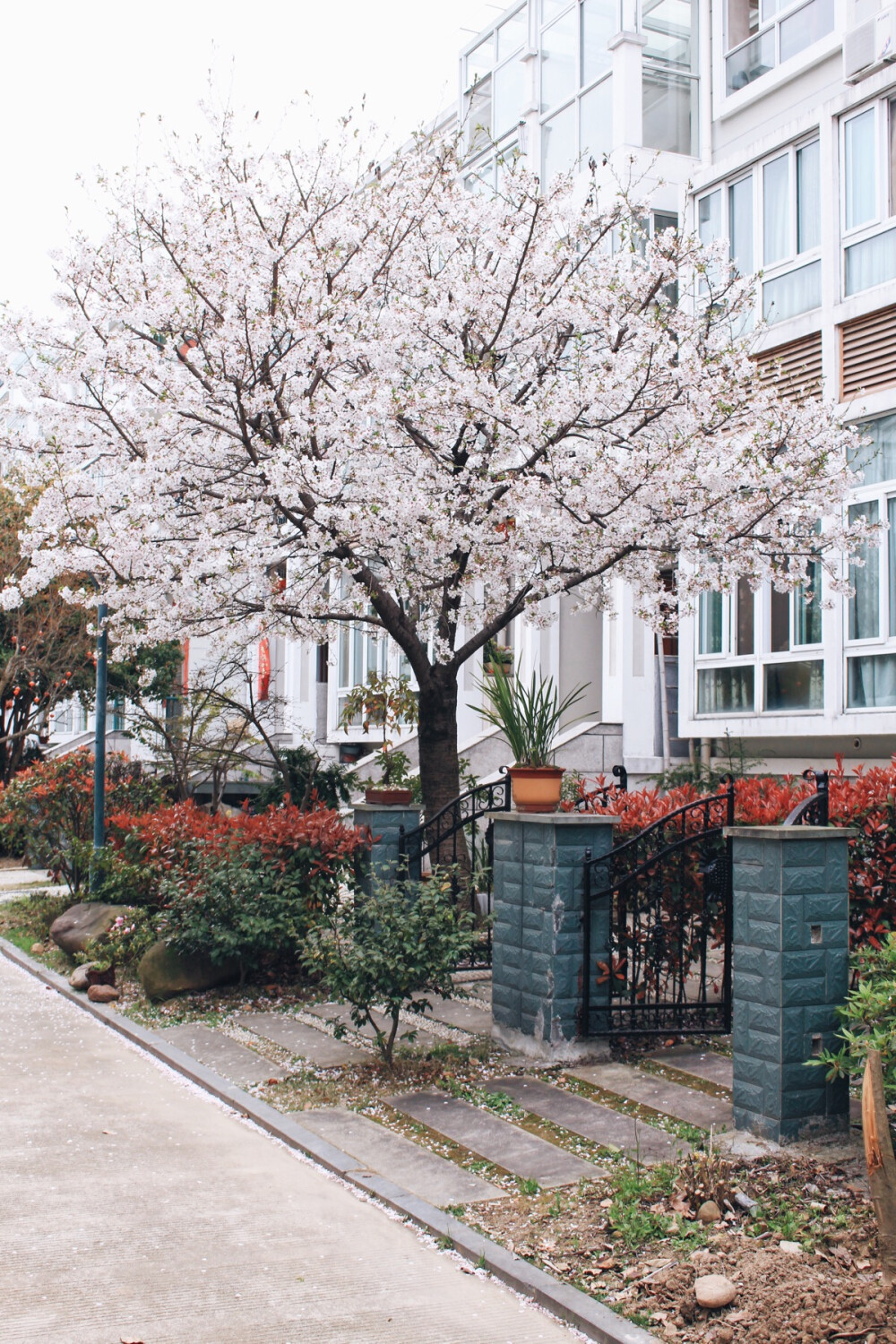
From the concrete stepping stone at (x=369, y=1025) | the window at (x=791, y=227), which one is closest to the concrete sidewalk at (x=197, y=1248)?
the concrete stepping stone at (x=369, y=1025)

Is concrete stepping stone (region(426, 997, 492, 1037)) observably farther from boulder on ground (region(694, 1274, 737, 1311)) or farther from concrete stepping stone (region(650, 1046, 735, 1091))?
boulder on ground (region(694, 1274, 737, 1311))

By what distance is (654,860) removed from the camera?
23.2ft

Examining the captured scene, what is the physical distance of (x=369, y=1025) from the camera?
853 centimetres

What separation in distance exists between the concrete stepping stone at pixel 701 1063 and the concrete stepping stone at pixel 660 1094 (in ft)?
0.72

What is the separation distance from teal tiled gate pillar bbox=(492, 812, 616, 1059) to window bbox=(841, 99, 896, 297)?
9.19 m

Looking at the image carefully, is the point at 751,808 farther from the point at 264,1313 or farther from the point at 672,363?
the point at 672,363

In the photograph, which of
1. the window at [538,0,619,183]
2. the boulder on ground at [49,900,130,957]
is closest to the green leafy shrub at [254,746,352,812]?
the boulder on ground at [49,900,130,957]

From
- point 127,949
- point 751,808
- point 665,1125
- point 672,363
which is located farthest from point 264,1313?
point 672,363

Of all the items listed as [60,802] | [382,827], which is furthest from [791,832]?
[60,802]

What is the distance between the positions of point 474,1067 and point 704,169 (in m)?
13.4

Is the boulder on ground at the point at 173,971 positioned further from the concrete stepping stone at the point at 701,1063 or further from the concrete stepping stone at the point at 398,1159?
the concrete stepping stone at the point at 701,1063

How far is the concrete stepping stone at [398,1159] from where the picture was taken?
5348 millimetres

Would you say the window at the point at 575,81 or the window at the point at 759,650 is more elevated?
the window at the point at 575,81

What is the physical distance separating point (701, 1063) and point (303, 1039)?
2617 millimetres
